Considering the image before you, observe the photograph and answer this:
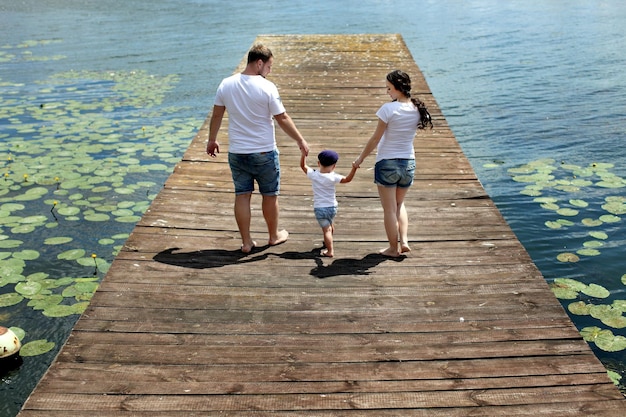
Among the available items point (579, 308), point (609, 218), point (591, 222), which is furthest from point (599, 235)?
point (579, 308)

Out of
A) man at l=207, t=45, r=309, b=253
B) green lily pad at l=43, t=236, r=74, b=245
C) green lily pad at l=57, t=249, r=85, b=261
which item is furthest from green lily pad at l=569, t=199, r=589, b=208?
green lily pad at l=43, t=236, r=74, b=245

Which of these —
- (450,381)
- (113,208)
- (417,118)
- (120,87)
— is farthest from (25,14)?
(450,381)

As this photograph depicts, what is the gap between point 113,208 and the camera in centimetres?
920

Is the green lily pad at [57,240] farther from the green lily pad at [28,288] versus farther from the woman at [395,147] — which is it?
the woman at [395,147]

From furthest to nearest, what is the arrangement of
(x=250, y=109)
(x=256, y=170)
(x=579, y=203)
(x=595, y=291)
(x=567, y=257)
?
(x=579, y=203), (x=567, y=257), (x=595, y=291), (x=256, y=170), (x=250, y=109)

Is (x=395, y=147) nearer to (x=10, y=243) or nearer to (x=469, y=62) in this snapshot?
(x=10, y=243)

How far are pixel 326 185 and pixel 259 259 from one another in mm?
853

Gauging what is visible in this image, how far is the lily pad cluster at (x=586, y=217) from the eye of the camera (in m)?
6.61

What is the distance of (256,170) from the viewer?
230 inches

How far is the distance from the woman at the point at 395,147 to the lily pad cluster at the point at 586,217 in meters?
2.13

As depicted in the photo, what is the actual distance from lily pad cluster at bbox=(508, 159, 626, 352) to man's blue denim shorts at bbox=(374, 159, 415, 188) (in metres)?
2.35

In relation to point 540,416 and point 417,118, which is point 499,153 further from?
point 540,416

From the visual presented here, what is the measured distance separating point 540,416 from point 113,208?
663 centimetres

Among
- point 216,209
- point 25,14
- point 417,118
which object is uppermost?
point 417,118
